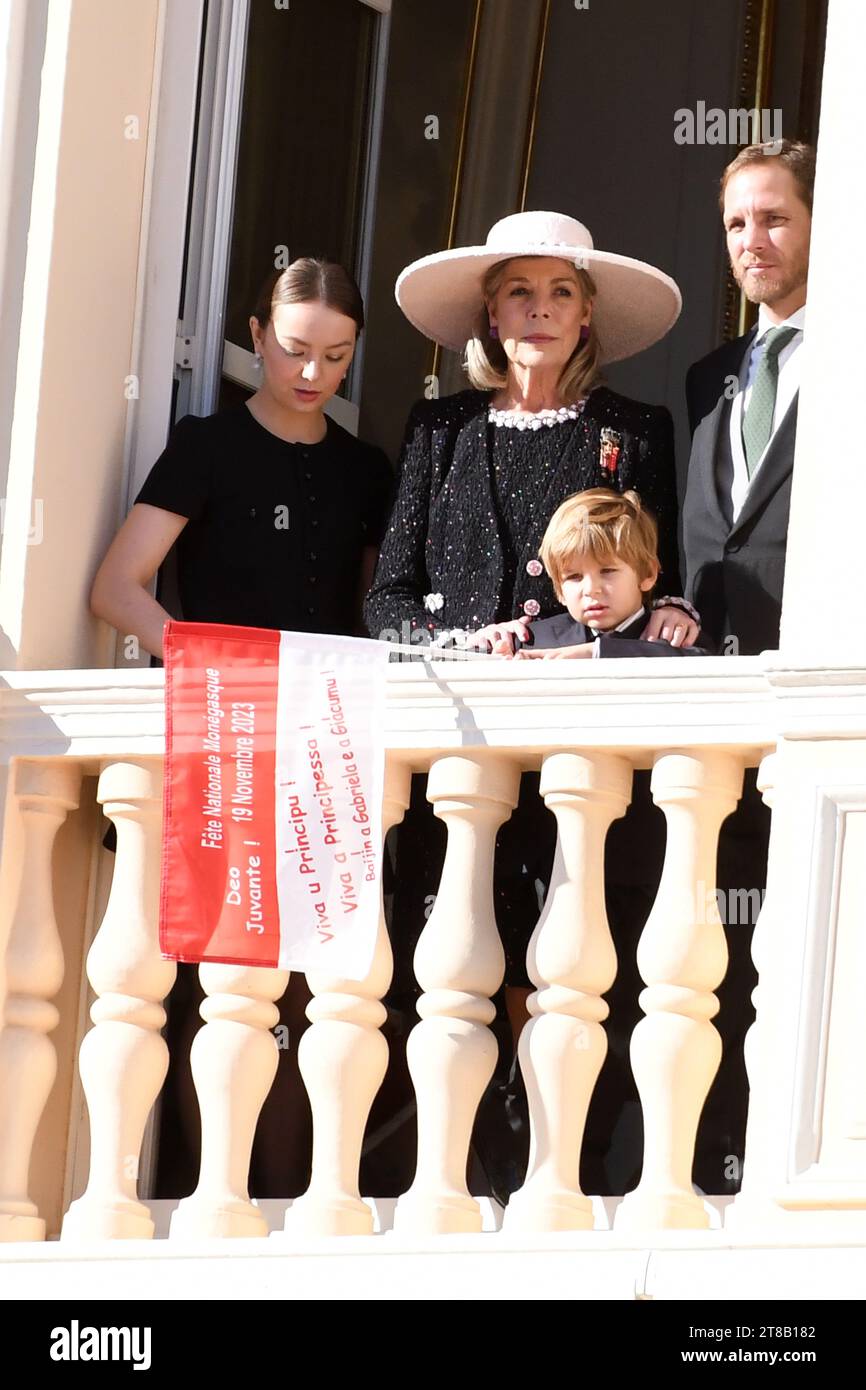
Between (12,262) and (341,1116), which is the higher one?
(12,262)

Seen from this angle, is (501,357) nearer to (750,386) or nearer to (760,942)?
(750,386)

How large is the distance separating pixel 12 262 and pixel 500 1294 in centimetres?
186

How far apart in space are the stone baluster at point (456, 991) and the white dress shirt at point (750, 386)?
66 cm

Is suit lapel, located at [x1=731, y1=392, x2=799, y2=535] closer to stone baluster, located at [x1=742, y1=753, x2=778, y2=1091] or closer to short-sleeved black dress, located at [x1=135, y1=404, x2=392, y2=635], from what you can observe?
stone baluster, located at [x1=742, y1=753, x2=778, y2=1091]

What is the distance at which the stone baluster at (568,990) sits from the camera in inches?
150

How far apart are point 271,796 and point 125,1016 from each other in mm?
417

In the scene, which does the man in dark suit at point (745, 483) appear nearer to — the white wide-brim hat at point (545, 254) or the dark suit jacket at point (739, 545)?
the dark suit jacket at point (739, 545)

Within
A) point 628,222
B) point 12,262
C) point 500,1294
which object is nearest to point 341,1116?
point 500,1294

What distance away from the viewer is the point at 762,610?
4258mm

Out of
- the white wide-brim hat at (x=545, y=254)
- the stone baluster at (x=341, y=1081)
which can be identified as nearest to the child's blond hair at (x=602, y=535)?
the white wide-brim hat at (x=545, y=254)

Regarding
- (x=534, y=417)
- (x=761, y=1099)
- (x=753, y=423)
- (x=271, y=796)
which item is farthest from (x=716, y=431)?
(x=761, y=1099)

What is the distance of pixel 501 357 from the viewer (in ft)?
15.0

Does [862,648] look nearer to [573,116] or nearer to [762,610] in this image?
[762,610]

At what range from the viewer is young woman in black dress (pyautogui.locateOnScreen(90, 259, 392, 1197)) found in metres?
4.39
